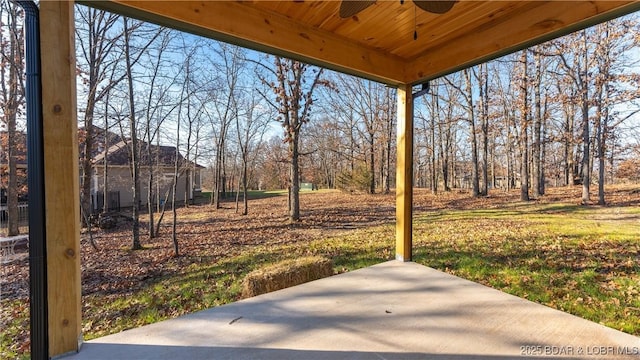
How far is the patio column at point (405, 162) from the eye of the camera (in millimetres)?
2613

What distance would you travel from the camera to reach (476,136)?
7473 millimetres

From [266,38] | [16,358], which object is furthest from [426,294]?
[16,358]

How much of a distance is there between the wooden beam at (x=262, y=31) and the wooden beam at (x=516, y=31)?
0.46 meters

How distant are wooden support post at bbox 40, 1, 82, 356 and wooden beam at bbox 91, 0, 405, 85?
0.32m

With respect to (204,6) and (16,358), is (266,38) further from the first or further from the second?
(16,358)

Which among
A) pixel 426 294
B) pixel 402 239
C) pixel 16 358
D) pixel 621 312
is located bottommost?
pixel 16 358

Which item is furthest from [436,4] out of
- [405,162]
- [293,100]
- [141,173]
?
[141,173]

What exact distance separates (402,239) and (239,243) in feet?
10.3

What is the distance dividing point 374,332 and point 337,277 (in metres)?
0.87

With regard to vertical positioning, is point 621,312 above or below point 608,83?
below

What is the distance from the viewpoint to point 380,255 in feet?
13.2

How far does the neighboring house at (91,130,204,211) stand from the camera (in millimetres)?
4879

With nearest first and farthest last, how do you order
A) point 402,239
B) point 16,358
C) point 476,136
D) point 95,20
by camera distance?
point 16,358, point 402,239, point 95,20, point 476,136

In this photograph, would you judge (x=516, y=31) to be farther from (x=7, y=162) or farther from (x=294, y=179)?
(x=7, y=162)
